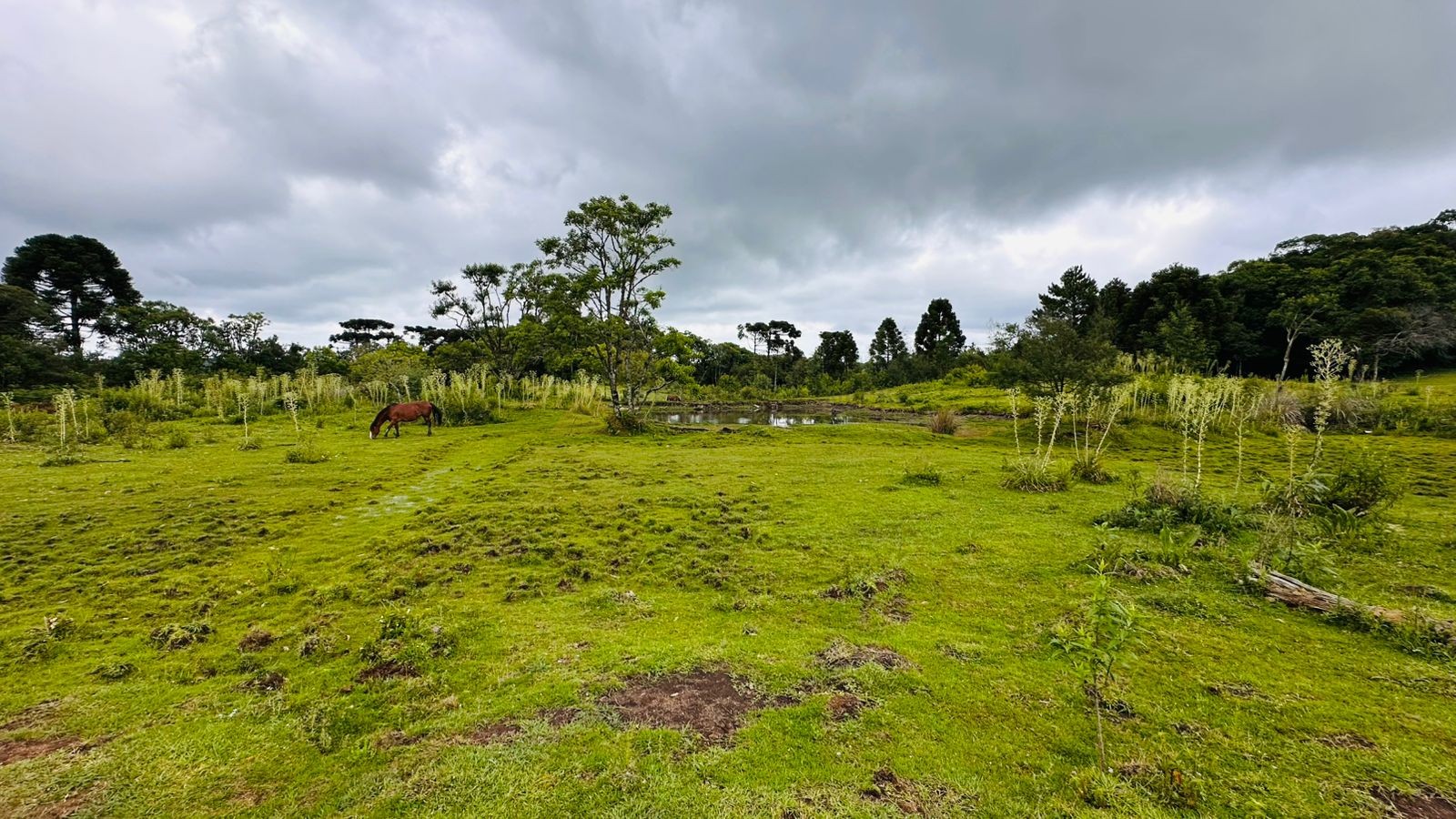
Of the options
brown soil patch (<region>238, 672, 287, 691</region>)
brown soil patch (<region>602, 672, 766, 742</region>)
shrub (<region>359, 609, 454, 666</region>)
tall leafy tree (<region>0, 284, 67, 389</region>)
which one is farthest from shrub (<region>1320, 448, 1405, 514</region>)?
tall leafy tree (<region>0, 284, 67, 389</region>)

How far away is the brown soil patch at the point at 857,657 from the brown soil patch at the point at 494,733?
2.10m

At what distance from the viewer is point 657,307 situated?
18.6 m

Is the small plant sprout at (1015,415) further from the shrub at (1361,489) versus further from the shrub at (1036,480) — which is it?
the shrub at (1361,489)

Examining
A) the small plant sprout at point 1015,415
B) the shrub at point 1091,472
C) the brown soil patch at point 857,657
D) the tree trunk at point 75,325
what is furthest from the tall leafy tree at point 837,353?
the tree trunk at point 75,325

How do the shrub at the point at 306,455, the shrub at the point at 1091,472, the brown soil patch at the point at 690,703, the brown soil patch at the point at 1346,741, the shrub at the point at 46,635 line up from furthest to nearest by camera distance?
the shrub at the point at 306,455, the shrub at the point at 1091,472, the shrub at the point at 46,635, the brown soil patch at the point at 690,703, the brown soil patch at the point at 1346,741

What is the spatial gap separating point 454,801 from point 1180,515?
835 cm

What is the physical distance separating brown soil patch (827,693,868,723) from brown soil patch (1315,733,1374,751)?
2349 millimetres

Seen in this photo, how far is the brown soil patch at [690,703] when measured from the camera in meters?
3.02

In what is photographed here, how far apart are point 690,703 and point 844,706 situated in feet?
3.22

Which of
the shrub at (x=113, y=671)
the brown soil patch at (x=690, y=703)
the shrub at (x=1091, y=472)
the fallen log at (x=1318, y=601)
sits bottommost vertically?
the brown soil patch at (x=690, y=703)

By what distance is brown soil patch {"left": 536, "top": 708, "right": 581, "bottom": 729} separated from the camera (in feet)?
9.93

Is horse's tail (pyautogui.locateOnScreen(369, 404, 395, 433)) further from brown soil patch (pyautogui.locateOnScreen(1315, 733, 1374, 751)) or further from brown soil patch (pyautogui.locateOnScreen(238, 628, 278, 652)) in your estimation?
brown soil patch (pyautogui.locateOnScreen(1315, 733, 1374, 751))

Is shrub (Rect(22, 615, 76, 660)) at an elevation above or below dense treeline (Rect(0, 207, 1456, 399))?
below

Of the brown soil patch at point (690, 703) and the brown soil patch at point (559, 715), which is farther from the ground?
the brown soil patch at point (559, 715)
